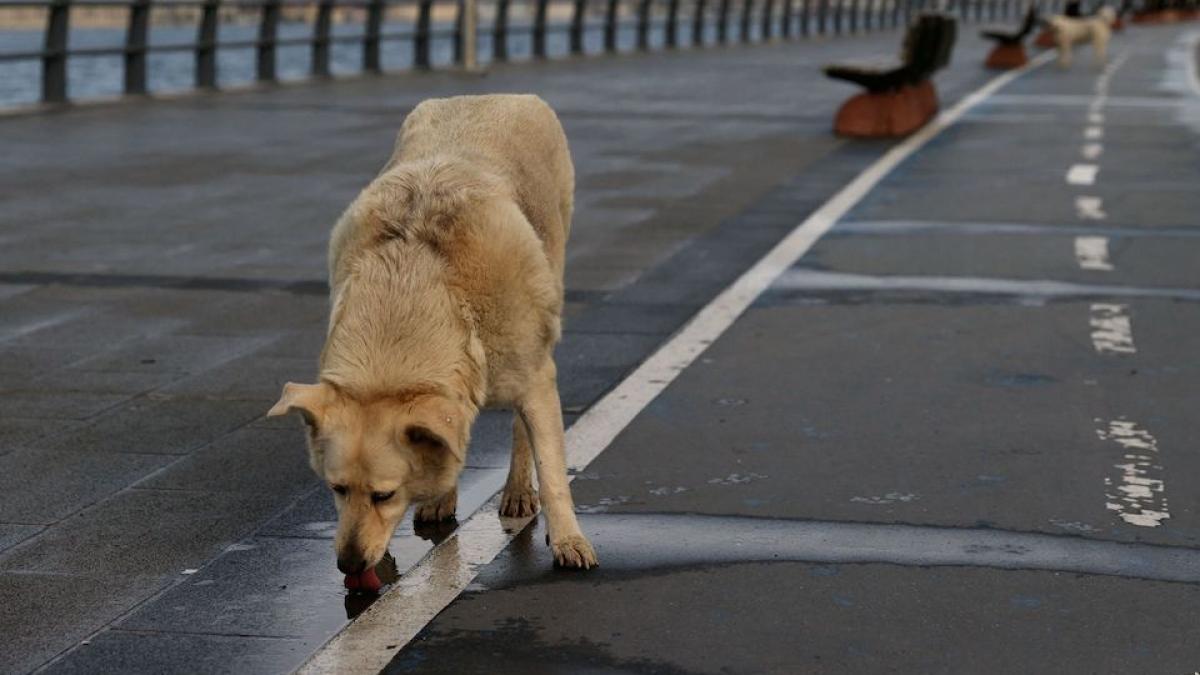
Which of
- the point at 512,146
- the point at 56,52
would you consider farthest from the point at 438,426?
the point at 56,52

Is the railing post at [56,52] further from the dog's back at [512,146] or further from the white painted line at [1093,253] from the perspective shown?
the dog's back at [512,146]

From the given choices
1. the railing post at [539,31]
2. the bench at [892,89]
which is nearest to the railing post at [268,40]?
the bench at [892,89]

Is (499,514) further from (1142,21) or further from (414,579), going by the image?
(1142,21)

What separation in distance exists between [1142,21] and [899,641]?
97.2 metres

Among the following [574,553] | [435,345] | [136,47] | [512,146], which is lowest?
[136,47]

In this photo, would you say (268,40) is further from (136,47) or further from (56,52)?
(56,52)

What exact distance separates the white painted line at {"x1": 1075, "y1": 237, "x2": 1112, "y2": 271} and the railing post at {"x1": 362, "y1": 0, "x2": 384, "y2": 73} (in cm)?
2049

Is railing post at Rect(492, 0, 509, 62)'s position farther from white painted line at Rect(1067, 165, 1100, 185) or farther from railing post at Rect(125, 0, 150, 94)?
white painted line at Rect(1067, 165, 1100, 185)

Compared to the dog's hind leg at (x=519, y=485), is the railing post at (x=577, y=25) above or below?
below

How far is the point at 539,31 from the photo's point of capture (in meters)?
38.6

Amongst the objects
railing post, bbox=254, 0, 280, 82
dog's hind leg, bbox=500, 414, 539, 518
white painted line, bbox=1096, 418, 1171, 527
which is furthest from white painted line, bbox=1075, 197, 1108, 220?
railing post, bbox=254, 0, 280, 82

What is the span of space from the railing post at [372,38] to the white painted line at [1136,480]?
25563 millimetres

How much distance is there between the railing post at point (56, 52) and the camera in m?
23.6

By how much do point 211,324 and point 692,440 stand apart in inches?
123
